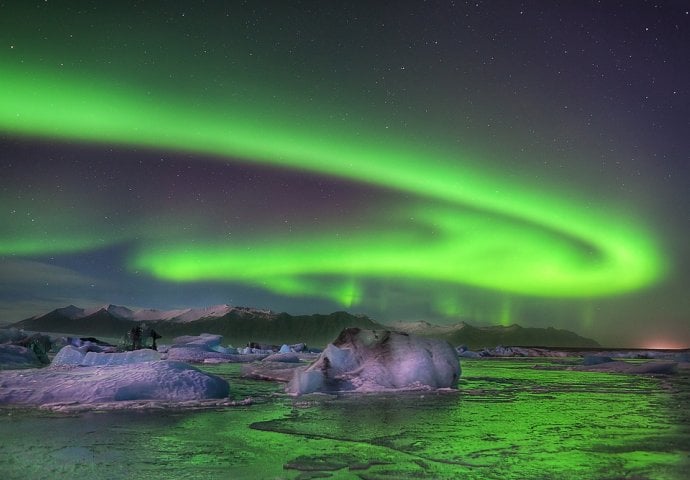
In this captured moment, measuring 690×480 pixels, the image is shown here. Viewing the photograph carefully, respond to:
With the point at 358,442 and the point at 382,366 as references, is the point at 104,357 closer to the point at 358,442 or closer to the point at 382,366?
the point at 382,366

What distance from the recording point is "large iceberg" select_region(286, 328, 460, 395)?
447 inches

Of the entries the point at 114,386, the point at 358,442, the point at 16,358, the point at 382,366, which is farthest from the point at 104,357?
the point at 358,442

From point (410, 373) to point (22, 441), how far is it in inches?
313

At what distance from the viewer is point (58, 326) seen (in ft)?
624

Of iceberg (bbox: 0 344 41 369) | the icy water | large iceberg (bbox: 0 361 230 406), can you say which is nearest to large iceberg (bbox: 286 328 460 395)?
large iceberg (bbox: 0 361 230 406)

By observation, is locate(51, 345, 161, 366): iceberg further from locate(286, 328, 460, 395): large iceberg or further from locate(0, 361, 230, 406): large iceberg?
locate(286, 328, 460, 395): large iceberg

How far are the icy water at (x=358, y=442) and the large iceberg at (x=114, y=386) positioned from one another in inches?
35.5

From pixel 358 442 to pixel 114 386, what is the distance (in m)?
5.19

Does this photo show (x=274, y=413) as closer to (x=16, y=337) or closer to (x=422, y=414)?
(x=422, y=414)

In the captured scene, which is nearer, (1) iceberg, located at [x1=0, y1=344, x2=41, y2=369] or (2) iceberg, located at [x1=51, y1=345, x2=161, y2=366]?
(2) iceberg, located at [x1=51, y1=345, x2=161, y2=366]

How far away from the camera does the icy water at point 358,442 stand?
163 inches

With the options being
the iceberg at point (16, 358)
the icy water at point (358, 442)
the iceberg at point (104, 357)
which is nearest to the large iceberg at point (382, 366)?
the icy water at point (358, 442)

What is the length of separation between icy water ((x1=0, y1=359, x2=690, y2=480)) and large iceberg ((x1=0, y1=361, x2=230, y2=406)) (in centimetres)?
90

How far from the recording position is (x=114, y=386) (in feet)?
29.1
